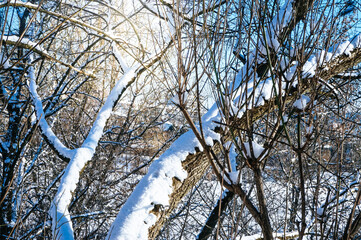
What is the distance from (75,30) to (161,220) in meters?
5.06

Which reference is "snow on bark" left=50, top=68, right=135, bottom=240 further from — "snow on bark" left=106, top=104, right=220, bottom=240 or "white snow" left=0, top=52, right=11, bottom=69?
"white snow" left=0, top=52, right=11, bottom=69

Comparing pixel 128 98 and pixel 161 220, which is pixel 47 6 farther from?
pixel 161 220

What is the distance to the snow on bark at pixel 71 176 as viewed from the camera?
74.2 inches

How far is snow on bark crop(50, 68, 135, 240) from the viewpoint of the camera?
6.18 feet

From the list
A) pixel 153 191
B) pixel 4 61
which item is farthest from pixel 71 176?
pixel 4 61

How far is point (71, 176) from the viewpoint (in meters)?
2.30

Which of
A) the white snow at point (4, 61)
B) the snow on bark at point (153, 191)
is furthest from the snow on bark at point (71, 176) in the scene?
the white snow at point (4, 61)

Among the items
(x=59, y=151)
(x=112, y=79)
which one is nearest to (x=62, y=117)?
(x=112, y=79)

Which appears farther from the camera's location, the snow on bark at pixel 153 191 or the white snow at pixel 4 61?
the snow on bark at pixel 153 191

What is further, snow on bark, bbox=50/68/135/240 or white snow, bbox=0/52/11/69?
snow on bark, bbox=50/68/135/240

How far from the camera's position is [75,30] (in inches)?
226

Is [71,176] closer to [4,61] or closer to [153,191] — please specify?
[153,191]

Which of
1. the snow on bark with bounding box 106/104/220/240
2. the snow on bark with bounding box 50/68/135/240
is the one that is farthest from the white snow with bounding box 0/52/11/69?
the snow on bark with bounding box 106/104/220/240

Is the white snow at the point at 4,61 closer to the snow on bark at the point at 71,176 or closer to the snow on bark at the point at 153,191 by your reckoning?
the snow on bark at the point at 71,176
